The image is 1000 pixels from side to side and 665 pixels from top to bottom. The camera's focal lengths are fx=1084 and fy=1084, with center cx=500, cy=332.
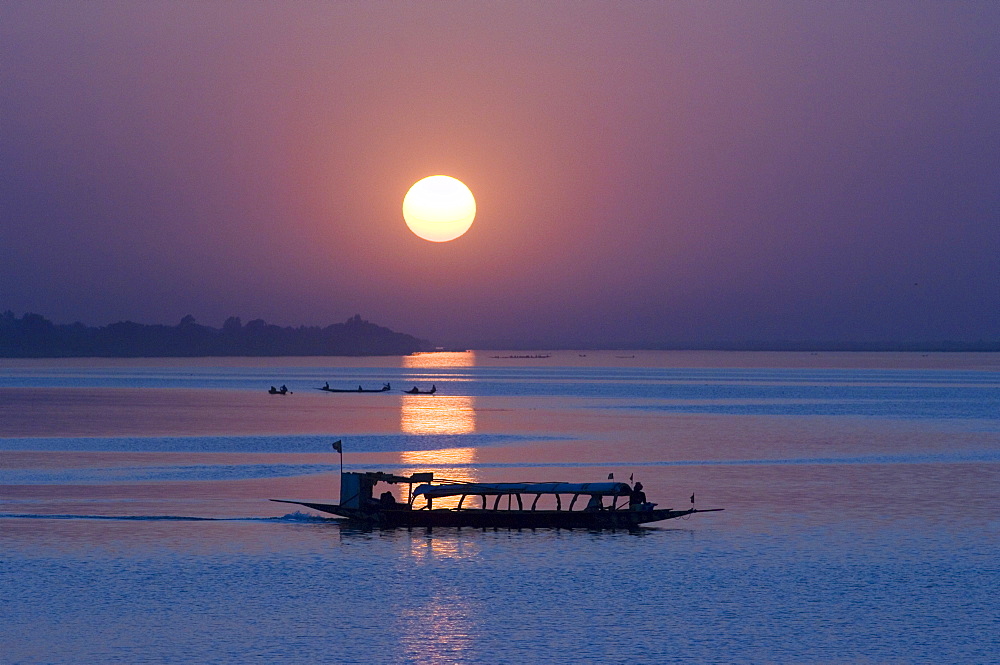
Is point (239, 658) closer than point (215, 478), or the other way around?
point (239, 658)

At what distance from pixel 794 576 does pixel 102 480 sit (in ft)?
116

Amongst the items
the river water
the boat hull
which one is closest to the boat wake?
the river water

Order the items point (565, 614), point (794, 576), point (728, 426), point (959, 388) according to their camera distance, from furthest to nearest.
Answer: point (959, 388)
point (728, 426)
point (794, 576)
point (565, 614)

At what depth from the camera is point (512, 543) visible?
38875mm

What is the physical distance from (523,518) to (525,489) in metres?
2.73

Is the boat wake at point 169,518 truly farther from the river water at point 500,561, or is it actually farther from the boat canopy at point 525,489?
the boat canopy at point 525,489

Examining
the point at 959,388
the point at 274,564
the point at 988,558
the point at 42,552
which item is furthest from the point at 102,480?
the point at 959,388

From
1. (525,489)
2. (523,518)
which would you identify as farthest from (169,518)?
(525,489)

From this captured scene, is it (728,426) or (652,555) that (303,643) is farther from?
(728,426)

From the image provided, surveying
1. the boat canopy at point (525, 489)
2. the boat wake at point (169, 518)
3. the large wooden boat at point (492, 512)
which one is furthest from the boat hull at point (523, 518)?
the boat wake at point (169, 518)

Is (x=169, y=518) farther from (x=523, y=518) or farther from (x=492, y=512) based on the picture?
(x=523, y=518)

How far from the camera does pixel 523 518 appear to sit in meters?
41.2

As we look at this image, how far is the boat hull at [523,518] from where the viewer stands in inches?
1620

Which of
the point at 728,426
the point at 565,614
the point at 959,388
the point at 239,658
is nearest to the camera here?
the point at 239,658
